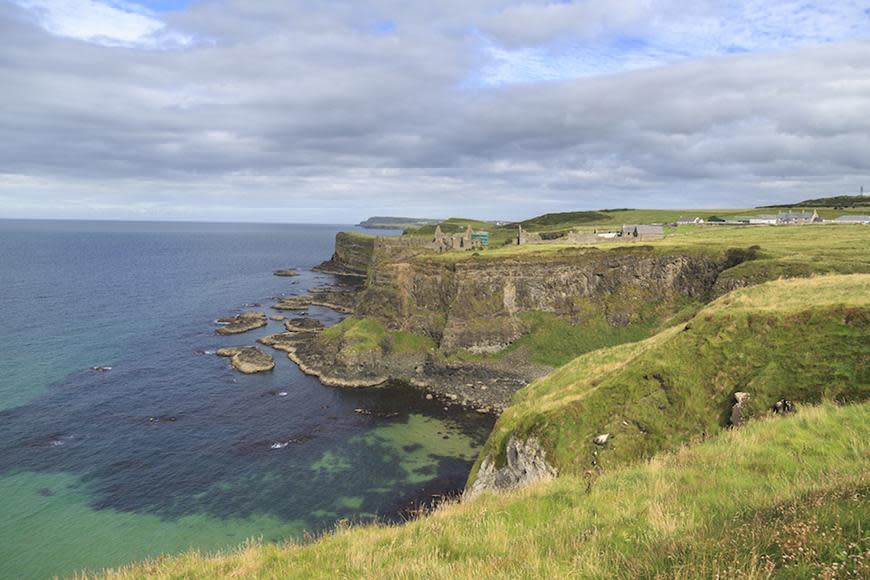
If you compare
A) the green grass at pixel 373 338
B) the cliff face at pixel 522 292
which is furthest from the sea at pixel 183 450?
the cliff face at pixel 522 292

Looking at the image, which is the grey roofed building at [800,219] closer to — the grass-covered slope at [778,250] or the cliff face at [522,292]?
the grass-covered slope at [778,250]

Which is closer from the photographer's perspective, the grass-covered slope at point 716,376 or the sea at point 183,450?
the grass-covered slope at point 716,376

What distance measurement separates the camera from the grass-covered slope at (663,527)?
6.02 meters

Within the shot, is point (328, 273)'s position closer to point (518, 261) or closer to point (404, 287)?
point (404, 287)

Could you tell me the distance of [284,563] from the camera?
10922mm

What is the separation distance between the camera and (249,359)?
250ft

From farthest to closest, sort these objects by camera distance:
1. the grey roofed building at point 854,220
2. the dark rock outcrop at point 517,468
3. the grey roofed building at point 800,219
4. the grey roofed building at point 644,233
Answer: the grey roofed building at point 800,219 → the grey roofed building at point 854,220 → the grey roofed building at point 644,233 → the dark rock outcrop at point 517,468

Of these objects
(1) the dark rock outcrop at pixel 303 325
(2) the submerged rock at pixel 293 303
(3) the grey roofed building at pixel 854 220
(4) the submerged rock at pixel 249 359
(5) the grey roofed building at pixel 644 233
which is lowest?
(4) the submerged rock at pixel 249 359

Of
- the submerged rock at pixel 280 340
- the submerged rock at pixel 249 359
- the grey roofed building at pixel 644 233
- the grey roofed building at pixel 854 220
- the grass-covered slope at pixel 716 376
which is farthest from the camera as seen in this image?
the grey roofed building at pixel 854 220

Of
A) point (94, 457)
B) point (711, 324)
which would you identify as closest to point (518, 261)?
point (711, 324)

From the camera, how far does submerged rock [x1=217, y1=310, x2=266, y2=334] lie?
96.7 metres

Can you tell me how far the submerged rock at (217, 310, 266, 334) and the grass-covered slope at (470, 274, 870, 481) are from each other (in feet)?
268

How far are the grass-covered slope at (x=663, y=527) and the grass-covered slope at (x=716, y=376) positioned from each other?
6.96 meters

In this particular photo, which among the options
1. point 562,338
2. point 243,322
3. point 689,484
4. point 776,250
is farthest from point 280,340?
point 776,250
